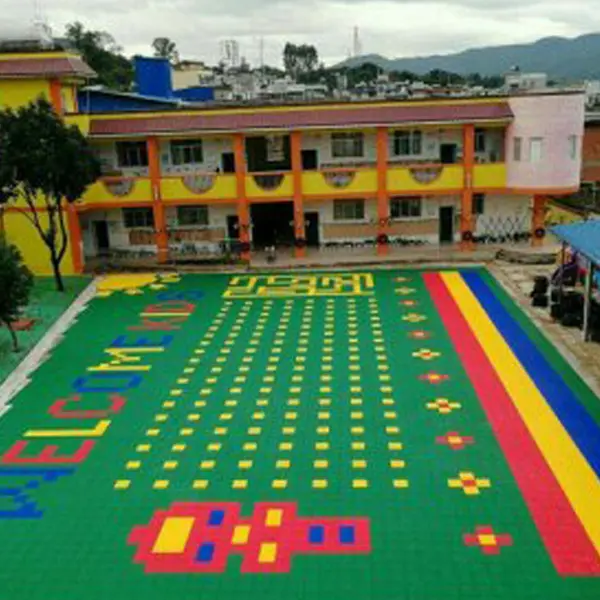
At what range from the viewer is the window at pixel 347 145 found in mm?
28891

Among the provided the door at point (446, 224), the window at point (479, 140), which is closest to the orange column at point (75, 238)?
the door at point (446, 224)

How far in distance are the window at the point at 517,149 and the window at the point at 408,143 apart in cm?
355

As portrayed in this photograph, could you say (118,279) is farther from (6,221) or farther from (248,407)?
(248,407)

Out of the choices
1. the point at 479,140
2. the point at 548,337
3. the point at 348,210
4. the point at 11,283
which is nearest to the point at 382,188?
the point at 348,210

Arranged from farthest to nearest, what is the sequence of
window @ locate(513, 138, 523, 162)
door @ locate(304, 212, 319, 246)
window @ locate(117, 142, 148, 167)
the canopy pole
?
door @ locate(304, 212, 319, 246), window @ locate(117, 142, 148, 167), window @ locate(513, 138, 523, 162), the canopy pole

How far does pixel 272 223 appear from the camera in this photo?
101 feet

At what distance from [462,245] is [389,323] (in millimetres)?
8896

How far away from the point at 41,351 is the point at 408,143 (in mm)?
16015

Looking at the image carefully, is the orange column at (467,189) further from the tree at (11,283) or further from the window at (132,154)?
the tree at (11,283)

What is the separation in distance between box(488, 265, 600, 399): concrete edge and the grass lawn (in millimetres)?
12361

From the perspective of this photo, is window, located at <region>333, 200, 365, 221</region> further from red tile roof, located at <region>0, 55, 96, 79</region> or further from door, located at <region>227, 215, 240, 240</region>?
red tile roof, located at <region>0, 55, 96, 79</region>

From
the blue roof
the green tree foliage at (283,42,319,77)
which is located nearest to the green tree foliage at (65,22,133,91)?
the green tree foliage at (283,42,319,77)

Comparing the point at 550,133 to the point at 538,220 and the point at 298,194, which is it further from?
the point at 298,194

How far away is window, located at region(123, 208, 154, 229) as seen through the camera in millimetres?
29281
